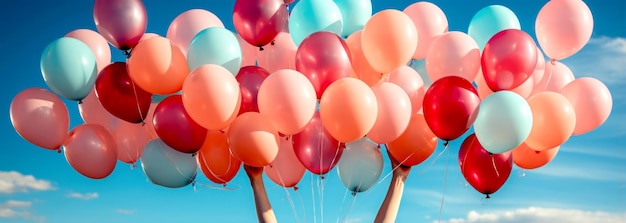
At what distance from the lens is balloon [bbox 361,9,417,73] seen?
5.25m

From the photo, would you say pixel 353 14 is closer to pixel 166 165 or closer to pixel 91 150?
pixel 166 165

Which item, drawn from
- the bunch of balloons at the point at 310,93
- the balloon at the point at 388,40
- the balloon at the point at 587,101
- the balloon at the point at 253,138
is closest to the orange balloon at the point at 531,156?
the bunch of balloons at the point at 310,93

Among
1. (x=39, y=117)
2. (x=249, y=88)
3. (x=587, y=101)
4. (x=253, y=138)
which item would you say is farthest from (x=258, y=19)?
(x=587, y=101)

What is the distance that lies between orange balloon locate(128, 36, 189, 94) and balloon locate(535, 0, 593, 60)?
2.94m

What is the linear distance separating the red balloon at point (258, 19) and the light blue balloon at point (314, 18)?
0.62 feet

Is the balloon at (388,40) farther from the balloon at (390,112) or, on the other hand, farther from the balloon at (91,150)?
the balloon at (91,150)

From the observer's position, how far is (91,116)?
6.10 m

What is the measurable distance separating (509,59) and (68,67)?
10.9 feet

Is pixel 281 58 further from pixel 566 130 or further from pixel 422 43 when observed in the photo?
pixel 566 130

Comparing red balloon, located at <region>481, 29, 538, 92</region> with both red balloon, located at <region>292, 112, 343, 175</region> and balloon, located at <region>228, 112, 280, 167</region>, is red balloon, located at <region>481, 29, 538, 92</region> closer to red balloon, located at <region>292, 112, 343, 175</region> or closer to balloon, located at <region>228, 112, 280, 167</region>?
red balloon, located at <region>292, 112, 343, 175</region>

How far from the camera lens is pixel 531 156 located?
19.4 ft

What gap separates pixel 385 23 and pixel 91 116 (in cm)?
267

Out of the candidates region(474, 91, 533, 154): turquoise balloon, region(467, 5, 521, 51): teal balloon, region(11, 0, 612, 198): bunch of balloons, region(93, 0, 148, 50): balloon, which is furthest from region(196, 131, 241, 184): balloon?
region(467, 5, 521, 51): teal balloon

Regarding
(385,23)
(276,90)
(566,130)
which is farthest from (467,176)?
(276,90)
